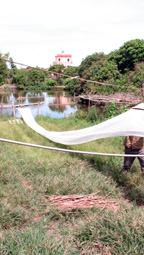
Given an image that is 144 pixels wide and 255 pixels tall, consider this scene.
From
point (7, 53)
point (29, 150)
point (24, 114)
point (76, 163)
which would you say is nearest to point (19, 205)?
point (76, 163)

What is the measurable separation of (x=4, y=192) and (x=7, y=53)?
2396 cm

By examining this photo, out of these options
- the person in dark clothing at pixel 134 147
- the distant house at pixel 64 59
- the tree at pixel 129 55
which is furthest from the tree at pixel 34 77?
the person in dark clothing at pixel 134 147

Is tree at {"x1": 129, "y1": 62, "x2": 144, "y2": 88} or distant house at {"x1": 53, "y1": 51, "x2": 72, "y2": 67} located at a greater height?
distant house at {"x1": 53, "y1": 51, "x2": 72, "y2": 67}

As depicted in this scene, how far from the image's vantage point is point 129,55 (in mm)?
17312

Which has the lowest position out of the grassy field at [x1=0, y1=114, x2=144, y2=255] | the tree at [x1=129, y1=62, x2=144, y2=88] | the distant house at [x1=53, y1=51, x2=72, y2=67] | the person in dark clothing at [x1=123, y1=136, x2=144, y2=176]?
the grassy field at [x1=0, y1=114, x2=144, y2=255]

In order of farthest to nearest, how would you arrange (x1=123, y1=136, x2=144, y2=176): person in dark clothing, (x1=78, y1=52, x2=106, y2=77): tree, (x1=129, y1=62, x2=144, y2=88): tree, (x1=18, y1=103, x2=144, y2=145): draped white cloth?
(x1=78, y1=52, x2=106, y2=77): tree, (x1=129, y1=62, x2=144, y2=88): tree, (x1=123, y1=136, x2=144, y2=176): person in dark clothing, (x1=18, y1=103, x2=144, y2=145): draped white cloth

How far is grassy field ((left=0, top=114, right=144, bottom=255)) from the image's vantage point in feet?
4.64

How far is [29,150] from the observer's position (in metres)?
3.70

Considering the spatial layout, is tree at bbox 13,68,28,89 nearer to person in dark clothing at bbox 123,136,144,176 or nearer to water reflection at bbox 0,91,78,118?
water reflection at bbox 0,91,78,118

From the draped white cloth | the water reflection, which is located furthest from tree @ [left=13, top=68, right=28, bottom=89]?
the draped white cloth

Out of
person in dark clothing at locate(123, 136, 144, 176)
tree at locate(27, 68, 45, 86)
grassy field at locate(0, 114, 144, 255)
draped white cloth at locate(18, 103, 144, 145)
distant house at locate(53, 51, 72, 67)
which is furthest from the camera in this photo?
distant house at locate(53, 51, 72, 67)

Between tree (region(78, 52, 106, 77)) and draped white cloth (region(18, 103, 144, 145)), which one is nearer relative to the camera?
draped white cloth (region(18, 103, 144, 145))

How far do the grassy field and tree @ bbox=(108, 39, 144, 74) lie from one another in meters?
15.2

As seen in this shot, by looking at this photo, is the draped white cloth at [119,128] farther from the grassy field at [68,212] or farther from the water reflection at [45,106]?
the water reflection at [45,106]
